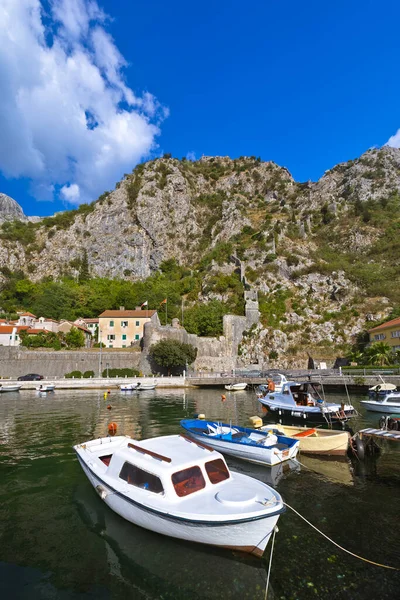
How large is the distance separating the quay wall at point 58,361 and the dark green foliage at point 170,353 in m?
4.47

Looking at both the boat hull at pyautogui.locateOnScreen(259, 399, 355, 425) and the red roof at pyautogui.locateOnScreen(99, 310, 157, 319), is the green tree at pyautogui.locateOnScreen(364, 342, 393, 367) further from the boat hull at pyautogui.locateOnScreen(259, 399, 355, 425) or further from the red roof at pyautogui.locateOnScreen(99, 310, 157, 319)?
the red roof at pyautogui.locateOnScreen(99, 310, 157, 319)

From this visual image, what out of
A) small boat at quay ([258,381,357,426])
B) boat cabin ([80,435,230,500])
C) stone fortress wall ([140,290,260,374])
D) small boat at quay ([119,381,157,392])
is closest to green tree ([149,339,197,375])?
stone fortress wall ([140,290,260,374])

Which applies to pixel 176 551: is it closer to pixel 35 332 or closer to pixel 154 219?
pixel 35 332

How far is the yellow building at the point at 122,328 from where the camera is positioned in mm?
64188

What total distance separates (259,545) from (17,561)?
5393 millimetres

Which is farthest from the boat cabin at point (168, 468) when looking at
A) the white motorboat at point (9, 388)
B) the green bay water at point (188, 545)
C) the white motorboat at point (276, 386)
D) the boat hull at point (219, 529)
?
the white motorboat at point (9, 388)

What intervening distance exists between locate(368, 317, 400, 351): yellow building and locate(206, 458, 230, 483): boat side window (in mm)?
50207

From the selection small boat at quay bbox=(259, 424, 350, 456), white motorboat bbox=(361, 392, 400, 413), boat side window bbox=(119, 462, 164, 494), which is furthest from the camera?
white motorboat bbox=(361, 392, 400, 413)

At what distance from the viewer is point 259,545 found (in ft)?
22.4

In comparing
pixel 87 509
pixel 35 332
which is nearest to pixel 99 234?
pixel 35 332

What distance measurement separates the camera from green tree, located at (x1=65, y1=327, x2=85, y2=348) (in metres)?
58.6

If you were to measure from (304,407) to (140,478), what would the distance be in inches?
602

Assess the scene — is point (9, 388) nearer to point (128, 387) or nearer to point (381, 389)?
point (128, 387)

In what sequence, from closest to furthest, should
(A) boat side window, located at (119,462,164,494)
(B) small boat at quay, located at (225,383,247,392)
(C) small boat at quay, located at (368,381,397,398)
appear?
(A) boat side window, located at (119,462,164,494), (C) small boat at quay, located at (368,381,397,398), (B) small boat at quay, located at (225,383,247,392)
